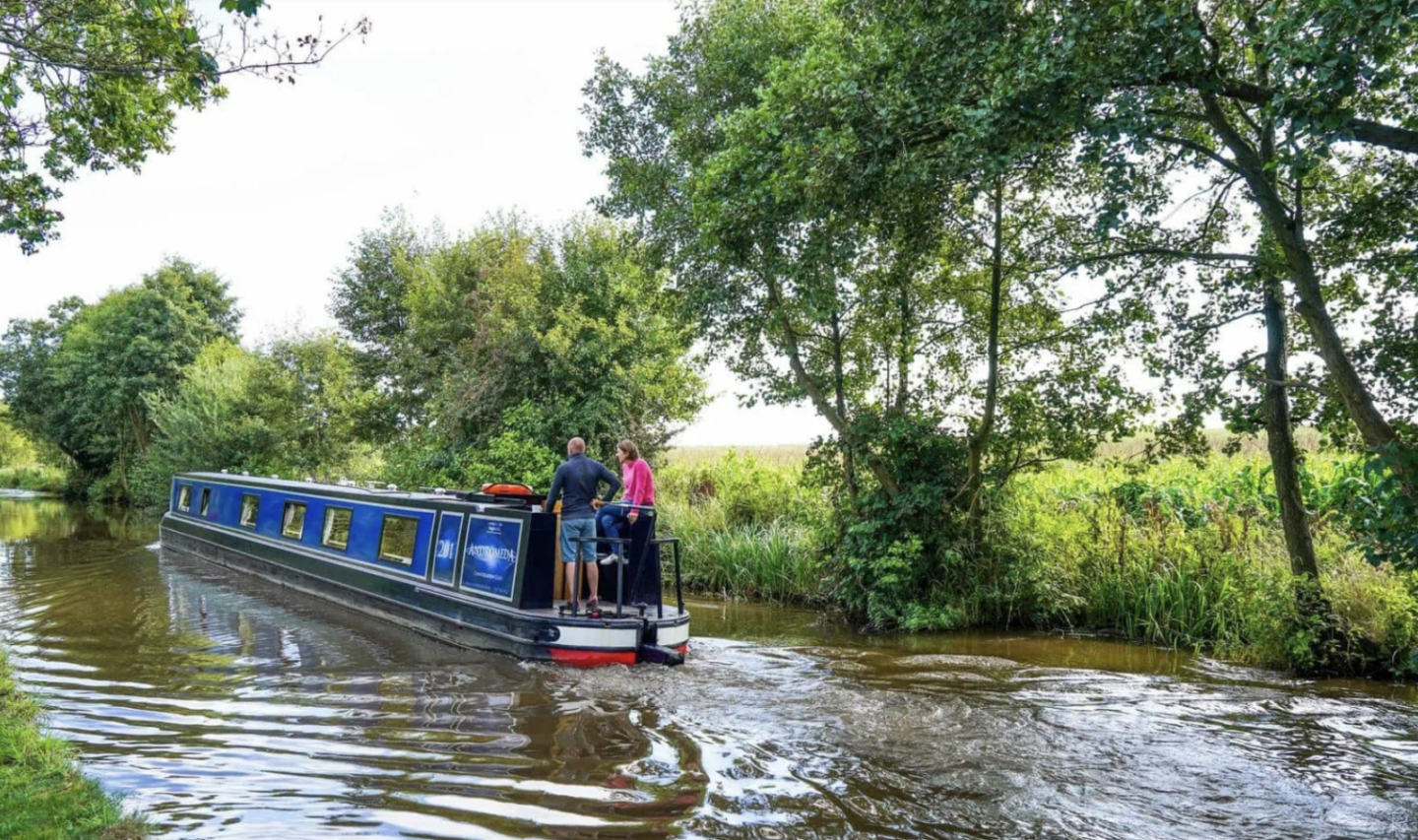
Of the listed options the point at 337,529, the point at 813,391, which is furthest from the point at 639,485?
the point at 337,529

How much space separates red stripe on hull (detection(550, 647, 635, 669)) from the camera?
7840 mm

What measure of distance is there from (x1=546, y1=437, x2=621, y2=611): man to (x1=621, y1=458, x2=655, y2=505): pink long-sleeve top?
0.36 m

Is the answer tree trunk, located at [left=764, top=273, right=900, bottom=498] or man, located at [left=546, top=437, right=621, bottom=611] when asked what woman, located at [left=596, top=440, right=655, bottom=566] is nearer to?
A: man, located at [left=546, top=437, right=621, bottom=611]

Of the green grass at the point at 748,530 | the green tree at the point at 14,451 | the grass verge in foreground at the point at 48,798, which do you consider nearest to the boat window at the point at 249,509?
the green grass at the point at 748,530

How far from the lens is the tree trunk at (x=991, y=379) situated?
9867 millimetres

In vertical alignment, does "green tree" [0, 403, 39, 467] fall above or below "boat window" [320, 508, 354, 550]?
above

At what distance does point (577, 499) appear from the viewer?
26.9 ft

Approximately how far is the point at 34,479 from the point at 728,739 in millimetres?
55078

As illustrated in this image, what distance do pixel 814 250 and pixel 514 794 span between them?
492cm

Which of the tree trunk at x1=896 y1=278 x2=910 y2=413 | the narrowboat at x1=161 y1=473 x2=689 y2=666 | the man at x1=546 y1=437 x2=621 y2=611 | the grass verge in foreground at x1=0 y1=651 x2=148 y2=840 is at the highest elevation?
the tree trunk at x1=896 y1=278 x2=910 y2=413

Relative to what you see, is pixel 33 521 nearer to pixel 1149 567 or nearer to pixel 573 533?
pixel 573 533

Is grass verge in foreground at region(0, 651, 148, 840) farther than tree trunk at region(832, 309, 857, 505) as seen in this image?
No

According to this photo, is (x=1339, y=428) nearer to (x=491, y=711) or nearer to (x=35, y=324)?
(x=491, y=711)

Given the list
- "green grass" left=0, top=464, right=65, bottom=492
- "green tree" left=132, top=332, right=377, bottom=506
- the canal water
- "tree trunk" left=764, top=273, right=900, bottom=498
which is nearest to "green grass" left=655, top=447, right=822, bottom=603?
"tree trunk" left=764, top=273, right=900, bottom=498
